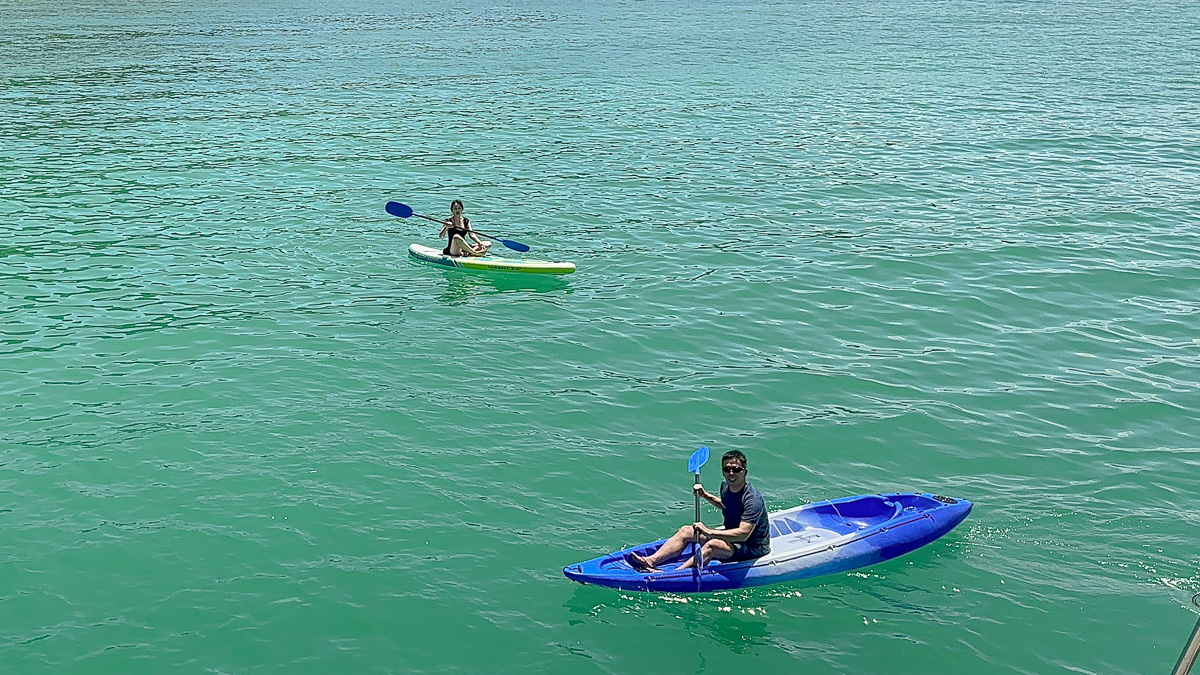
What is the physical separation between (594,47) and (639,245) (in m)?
41.5

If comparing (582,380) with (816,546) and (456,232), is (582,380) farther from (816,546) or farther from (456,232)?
(456,232)

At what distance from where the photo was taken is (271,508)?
1507cm

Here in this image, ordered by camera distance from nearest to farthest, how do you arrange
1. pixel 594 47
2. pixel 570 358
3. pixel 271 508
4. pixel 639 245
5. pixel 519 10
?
pixel 271 508
pixel 570 358
pixel 639 245
pixel 594 47
pixel 519 10

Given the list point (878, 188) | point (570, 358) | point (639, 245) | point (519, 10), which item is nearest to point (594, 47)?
point (519, 10)

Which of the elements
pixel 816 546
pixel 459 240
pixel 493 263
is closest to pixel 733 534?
pixel 816 546

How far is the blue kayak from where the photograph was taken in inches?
516

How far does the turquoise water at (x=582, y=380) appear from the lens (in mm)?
12906

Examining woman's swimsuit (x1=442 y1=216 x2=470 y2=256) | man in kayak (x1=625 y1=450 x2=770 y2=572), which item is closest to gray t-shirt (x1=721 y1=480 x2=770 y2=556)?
man in kayak (x1=625 y1=450 x2=770 y2=572)

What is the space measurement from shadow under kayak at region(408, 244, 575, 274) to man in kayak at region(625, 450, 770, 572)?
11470 millimetres

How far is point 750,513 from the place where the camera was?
43.7 feet

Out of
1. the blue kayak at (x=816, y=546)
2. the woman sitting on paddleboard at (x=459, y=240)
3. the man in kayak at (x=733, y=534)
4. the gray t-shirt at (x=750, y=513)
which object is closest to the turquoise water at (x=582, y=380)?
the blue kayak at (x=816, y=546)

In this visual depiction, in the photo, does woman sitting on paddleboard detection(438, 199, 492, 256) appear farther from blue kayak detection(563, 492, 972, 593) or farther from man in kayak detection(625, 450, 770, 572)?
man in kayak detection(625, 450, 770, 572)

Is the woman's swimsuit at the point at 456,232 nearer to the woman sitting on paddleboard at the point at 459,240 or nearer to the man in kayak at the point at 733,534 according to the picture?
the woman sitting on paddleboard at the point at 459,240

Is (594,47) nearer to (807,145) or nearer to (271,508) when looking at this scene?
(807,145)
